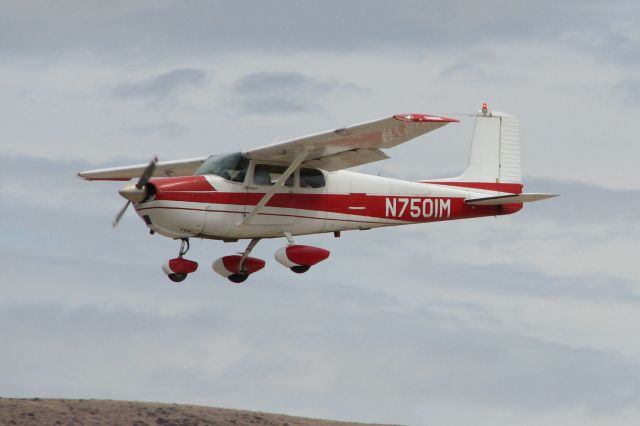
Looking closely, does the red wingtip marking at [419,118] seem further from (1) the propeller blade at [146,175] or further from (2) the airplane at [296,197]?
(1) the propeller blade at [146,175]

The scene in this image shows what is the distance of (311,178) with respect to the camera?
3219cm

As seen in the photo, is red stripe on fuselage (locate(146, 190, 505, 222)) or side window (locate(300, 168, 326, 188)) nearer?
red stripe on fuselage (locate(146, 190, 505, 222))

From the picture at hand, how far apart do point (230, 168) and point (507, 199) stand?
22.6 feet

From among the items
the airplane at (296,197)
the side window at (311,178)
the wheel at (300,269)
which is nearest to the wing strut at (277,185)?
the airplane at (296,197)

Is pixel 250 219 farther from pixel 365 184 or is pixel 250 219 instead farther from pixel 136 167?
pixel 136 167

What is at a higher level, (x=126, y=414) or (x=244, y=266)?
(x=126, y=414)

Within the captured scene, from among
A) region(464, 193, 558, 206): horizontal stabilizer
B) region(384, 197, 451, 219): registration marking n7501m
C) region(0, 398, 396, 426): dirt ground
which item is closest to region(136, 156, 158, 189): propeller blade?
region(384, 197, 451, 219): registration marking n7501m

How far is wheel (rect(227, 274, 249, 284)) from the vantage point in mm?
32438

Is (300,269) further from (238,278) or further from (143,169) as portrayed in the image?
(143,169)

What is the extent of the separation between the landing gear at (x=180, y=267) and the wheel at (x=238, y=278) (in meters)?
1.35

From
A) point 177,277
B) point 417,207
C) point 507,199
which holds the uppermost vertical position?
point 507,199

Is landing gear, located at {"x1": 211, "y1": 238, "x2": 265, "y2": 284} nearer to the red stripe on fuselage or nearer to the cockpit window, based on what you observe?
the red stripe on fuselage

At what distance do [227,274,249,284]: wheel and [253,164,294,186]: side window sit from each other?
2264 mm

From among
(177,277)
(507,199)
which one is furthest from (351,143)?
(507,199)
